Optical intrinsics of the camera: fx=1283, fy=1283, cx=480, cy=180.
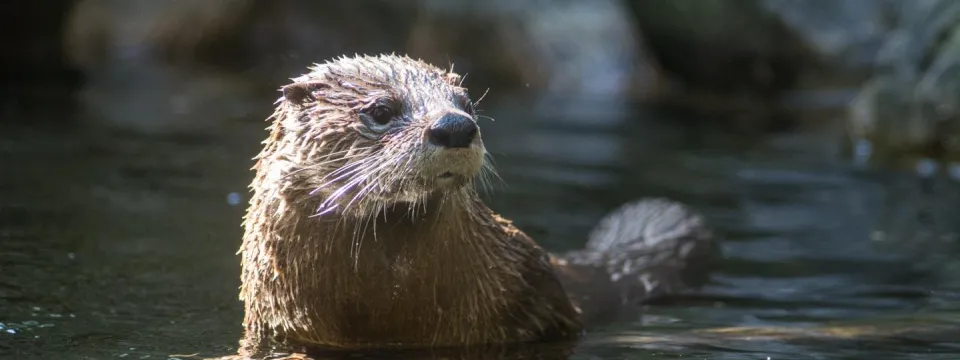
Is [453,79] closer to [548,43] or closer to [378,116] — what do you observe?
[378,116]

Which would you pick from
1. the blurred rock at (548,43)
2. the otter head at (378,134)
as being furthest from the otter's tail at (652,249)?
the blurred rock at (548,43)

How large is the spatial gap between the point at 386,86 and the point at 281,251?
1.92 ft

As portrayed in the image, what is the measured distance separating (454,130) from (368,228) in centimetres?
56

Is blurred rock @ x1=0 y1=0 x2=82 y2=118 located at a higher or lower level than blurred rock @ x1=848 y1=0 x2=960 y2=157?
higher

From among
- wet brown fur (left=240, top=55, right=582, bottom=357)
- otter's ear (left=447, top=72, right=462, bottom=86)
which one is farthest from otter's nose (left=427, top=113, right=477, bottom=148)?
otter's ear (left=447, top=72, right=462, bottom=86)

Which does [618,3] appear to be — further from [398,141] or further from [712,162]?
[398,141]

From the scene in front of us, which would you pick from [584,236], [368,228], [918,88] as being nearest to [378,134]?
[368,228]

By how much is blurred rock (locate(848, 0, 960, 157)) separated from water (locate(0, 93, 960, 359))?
0.31 metres

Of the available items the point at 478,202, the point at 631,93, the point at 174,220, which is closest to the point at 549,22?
the point at 631,93

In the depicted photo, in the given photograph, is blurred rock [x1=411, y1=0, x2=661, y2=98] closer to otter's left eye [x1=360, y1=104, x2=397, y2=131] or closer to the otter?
the otter

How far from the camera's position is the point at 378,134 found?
368cm

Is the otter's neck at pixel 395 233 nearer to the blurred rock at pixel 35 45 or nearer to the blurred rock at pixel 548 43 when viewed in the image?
the blurred rock at pixel 35 45

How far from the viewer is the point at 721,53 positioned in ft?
46.8

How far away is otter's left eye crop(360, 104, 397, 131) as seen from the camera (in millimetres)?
3701
